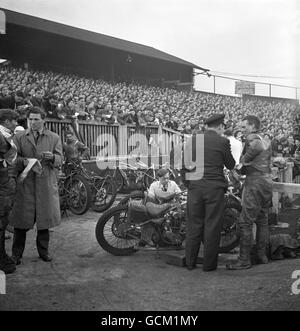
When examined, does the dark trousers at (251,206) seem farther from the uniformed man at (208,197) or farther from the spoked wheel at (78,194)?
the spoked wheel at (78,194)

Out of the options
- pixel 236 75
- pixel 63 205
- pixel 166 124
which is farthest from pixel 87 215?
pixel 166 124

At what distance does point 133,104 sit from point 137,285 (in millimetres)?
12431

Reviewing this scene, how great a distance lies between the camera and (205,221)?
4.70 meters

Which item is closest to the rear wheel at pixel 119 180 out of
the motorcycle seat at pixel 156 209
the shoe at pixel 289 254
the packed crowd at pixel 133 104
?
the packed crowd at pixel 133 104

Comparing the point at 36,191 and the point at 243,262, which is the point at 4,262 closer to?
the point at 36,191

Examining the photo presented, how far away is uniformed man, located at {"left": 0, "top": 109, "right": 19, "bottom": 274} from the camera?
4324 millimetres

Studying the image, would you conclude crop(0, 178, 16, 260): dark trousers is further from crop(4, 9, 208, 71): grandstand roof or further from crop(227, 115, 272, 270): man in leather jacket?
crop(4, 9, 208, 71): grandstand roof

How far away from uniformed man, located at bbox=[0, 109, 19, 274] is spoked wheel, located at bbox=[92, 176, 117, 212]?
3418 millimetres

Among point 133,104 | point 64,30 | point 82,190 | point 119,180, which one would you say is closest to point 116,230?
point 82,190

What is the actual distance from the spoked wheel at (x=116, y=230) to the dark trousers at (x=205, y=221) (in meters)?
0.83

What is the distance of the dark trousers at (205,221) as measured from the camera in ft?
15.2

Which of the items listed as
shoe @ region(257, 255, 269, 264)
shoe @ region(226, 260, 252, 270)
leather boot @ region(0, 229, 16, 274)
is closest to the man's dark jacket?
shoe @ region(226, 260, 252, 270)

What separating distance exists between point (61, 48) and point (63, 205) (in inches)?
500

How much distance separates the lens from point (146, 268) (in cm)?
477
